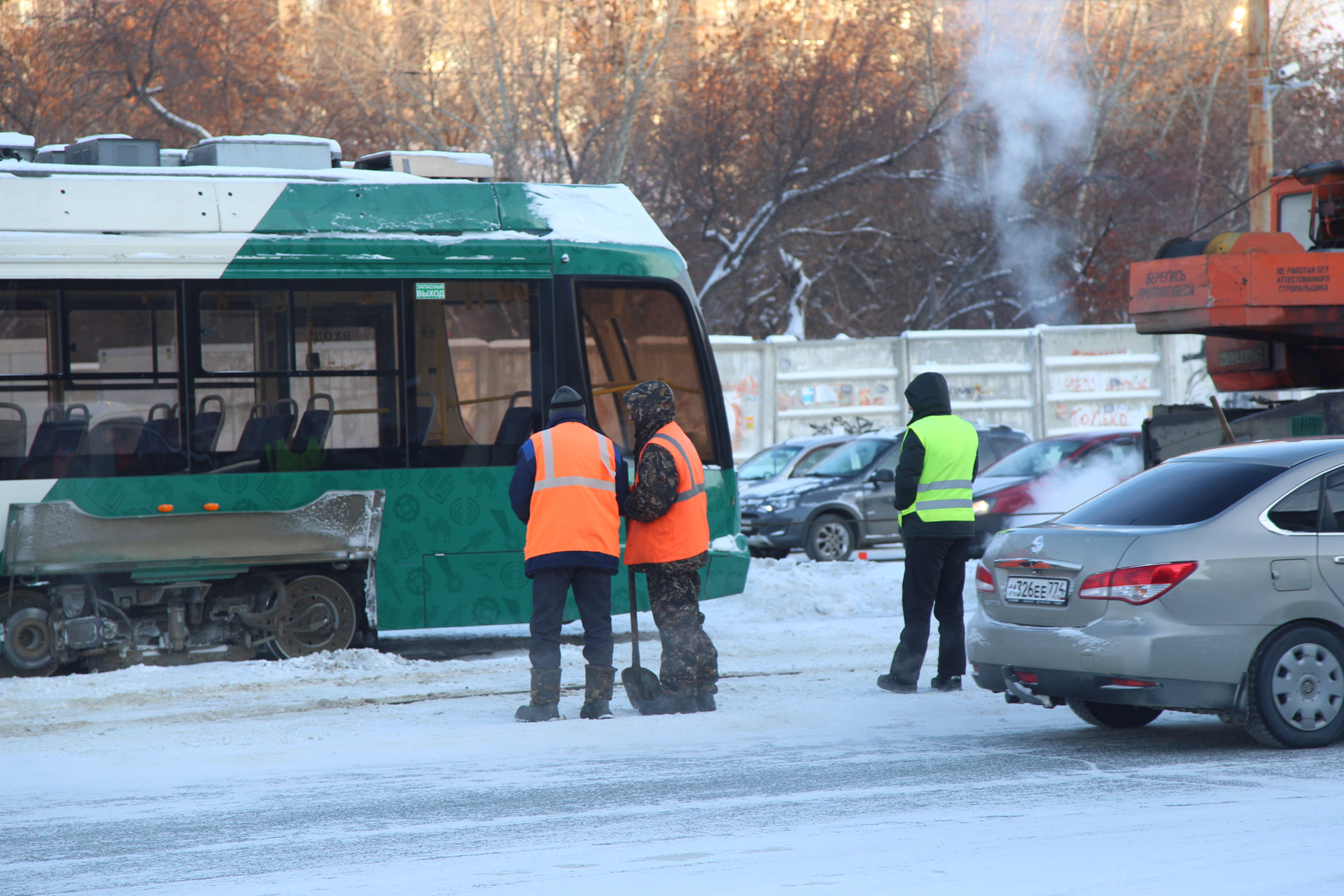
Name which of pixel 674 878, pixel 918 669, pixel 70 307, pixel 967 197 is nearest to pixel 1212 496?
pixel 918 669

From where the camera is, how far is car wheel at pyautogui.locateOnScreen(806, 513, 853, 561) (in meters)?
17.1

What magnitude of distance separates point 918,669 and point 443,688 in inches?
114

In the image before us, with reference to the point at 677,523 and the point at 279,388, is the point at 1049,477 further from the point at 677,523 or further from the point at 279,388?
the point at 279,388

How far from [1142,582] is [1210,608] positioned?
1.02 ft

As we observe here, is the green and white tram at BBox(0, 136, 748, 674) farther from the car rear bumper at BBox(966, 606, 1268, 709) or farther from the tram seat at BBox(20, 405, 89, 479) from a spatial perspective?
the car rear bumper at BBox(966, 606, 1268, 709)

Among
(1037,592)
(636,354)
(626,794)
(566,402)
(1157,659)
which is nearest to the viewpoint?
(626,794)

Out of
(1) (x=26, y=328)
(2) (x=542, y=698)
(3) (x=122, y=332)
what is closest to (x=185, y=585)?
(3) (x=122, y=332)

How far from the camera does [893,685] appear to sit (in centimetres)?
844

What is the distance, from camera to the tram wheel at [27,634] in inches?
359

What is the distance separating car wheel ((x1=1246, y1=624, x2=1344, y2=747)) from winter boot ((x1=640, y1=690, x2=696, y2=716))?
2828 mm

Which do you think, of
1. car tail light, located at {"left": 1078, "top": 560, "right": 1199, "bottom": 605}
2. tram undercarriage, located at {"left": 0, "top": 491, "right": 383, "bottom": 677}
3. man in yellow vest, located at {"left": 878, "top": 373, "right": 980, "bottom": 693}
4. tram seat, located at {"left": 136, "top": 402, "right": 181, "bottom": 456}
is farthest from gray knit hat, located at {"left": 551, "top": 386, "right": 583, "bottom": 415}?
tram seat, located at {"left": 136, "top": 402, "right": 181, "bottom": 456}

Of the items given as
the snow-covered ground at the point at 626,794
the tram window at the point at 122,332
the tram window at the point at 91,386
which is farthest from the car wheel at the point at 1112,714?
the tram window at the point at 122,332

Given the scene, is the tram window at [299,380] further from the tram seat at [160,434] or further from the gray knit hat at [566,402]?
the gray knit hat at [566,402]

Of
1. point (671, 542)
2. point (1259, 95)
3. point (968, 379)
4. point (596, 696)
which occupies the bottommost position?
point (596, 696)
